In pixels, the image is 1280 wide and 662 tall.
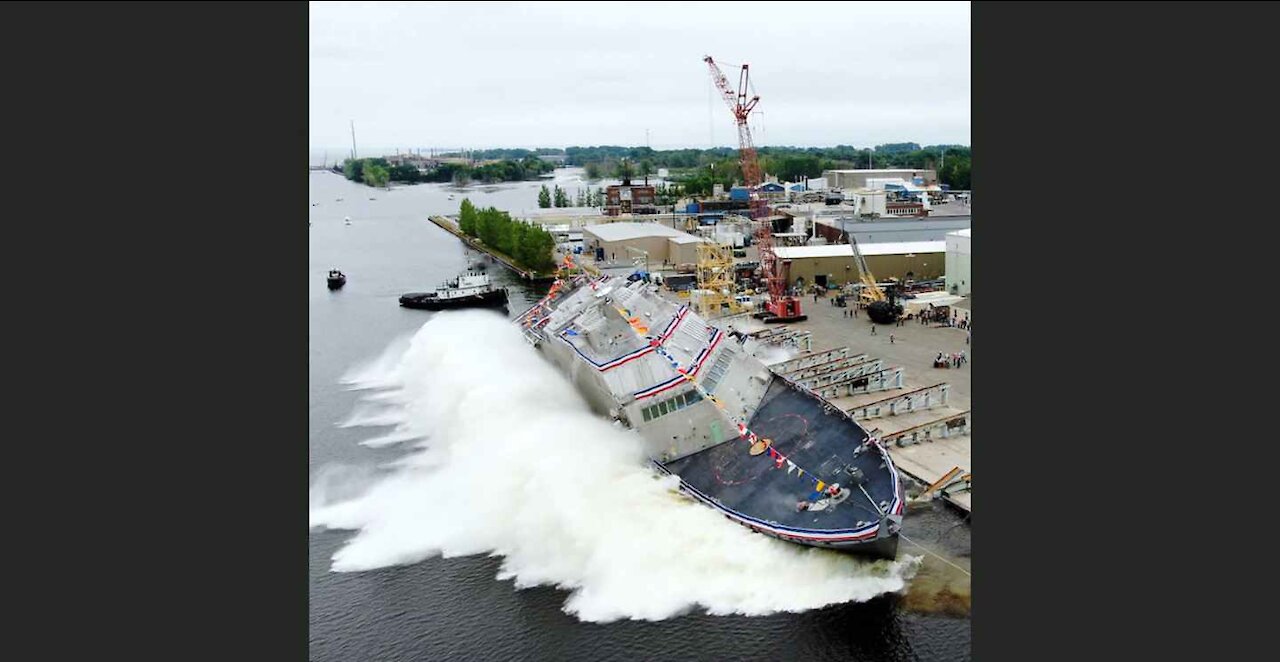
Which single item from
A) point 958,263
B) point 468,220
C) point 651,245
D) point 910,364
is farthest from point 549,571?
point 468,220

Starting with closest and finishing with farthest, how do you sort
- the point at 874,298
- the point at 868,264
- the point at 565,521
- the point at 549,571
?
1. the point at 549,571
2. the point at 565,521
3. the point at 874,298
4. the point at 868,264

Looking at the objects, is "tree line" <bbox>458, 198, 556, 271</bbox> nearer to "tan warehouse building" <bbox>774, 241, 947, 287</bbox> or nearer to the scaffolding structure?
the scaffolding structure

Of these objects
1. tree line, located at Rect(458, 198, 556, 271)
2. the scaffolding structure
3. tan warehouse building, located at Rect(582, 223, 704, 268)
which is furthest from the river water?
tree line, located at Rect(458, 198, 556, 271)

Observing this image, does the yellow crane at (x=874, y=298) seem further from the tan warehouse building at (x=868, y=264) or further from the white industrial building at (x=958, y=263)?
the white industrial building at (x=958, y=263)

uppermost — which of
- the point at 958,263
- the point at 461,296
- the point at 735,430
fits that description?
the point at 958,263

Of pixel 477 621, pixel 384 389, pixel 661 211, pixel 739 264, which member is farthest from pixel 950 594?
pixel 661 211

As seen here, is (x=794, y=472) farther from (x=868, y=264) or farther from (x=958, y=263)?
(x=868, y=264)

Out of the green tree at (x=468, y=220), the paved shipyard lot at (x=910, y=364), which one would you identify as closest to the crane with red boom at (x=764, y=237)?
the paved shipyard lot at (x=910, y=364)
